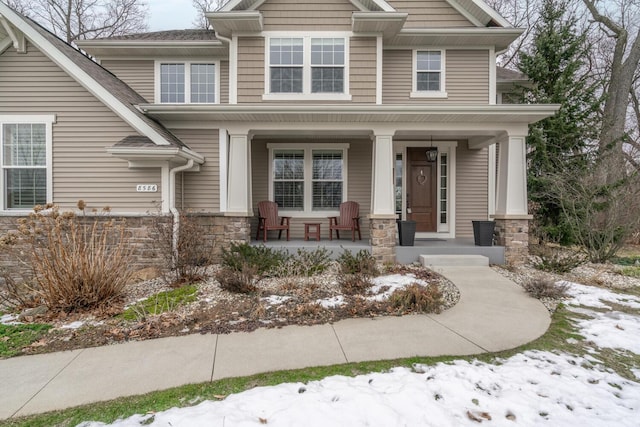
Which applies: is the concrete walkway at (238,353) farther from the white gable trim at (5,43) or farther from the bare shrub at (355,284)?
the white gable trim at (5,43)

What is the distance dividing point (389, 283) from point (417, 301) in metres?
1.09

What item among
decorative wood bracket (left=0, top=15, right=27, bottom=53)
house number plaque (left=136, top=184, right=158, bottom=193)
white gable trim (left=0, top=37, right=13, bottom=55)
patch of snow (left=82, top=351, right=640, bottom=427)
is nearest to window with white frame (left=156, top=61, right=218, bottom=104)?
decorative wood bracket (left=0, top=15, right=27, bottom=53)

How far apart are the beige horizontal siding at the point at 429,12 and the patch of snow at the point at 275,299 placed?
7820mm

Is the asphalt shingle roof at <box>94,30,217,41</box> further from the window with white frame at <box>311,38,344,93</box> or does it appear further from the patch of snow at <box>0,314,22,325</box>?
the patch of snow at <box>0,314,22,325</box>

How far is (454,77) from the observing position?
332 inches

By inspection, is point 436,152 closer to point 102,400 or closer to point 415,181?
point 415,181

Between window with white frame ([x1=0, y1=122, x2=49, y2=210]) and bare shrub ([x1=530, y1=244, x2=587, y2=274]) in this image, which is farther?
window with white frame ([x1=0, y1=122, x2=49, y2=210])

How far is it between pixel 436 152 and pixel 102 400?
8324 mm

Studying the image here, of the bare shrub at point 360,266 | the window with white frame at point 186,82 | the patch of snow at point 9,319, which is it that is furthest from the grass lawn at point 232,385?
the window with white frame at point 186,82

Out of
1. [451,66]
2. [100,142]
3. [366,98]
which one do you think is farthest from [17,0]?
[451,66]

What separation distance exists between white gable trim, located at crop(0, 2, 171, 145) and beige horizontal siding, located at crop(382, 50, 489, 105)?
5790 mm

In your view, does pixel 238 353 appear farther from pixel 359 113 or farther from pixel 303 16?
pixel 303 16

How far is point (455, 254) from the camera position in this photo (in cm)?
696

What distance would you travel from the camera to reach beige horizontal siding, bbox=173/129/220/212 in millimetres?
7363
